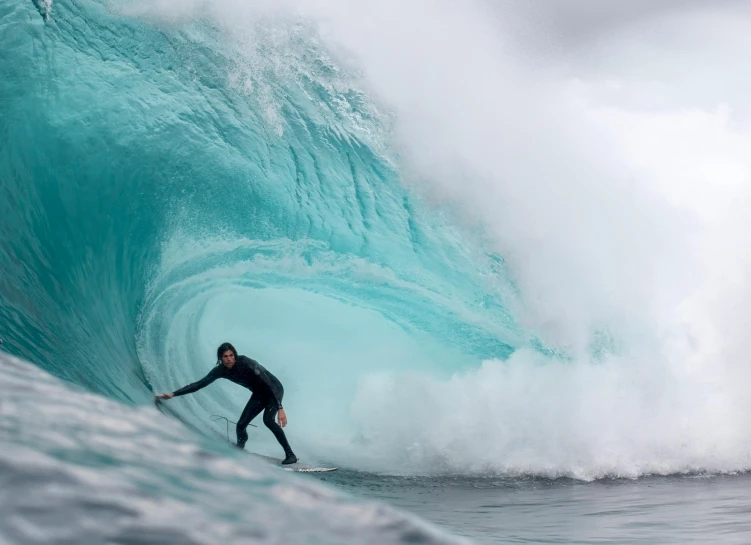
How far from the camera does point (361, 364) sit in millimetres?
11055

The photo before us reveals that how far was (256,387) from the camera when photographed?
5.88m

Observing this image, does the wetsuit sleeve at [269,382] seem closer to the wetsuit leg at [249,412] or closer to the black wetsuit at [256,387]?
the black wetsuit at [256,387]

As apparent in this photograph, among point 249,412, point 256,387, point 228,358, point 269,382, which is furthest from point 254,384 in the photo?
point 228,358

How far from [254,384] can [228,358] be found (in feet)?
1.39

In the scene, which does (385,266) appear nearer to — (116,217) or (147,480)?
(116,217)

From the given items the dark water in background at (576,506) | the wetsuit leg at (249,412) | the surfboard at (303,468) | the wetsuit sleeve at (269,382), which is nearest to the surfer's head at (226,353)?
the wetsuit sleeve at (269,382)

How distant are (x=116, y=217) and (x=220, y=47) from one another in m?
2.77

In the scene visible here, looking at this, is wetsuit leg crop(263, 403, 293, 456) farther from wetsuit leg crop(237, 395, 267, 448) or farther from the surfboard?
the surfboard

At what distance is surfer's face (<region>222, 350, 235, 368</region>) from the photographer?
5.53 metres

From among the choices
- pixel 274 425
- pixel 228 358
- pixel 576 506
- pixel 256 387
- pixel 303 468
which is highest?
pixel 228 358

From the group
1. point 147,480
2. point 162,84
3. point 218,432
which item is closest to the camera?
point 147,480

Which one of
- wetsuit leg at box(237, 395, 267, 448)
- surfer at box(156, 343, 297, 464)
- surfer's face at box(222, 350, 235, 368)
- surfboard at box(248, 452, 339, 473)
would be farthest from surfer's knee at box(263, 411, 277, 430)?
surfer's face at box(222, 350, 235, 368)

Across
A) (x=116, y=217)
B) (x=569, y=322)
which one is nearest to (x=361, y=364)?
(x=569, y=322)

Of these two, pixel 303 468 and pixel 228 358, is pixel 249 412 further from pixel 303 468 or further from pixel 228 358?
pixel 303 468
